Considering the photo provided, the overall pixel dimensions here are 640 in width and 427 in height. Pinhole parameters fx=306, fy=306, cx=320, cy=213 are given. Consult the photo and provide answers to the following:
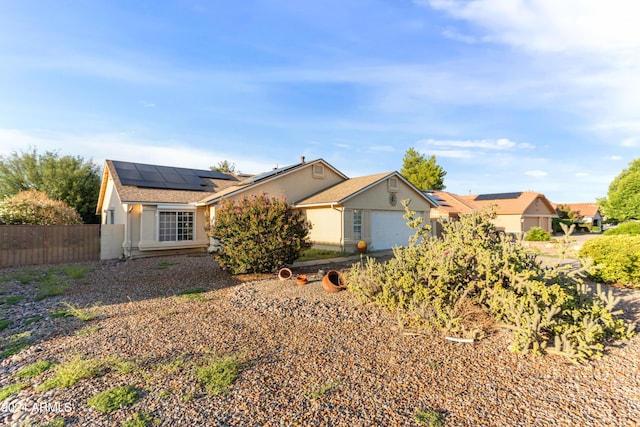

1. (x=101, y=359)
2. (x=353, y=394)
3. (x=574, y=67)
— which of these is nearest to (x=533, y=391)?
(x=353, y=394)

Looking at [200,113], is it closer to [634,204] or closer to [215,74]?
[215,74]

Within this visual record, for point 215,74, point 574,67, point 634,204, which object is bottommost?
point 634,204

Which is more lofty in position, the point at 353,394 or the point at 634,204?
the point at 634,204

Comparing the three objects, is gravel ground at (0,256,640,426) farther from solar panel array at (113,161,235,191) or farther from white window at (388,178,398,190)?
white window at (388,178,398,190)

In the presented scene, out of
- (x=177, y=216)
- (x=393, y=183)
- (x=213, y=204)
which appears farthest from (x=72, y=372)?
(x=393, y=183)

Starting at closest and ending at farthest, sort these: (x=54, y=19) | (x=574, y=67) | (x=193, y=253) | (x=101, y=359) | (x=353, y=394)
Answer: (x=353, y=394), (x=101, y=359), (x=54, y=19), (x=574, y=67), (x=193, y=253)

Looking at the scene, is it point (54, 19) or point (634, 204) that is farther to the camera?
point (634, 204)

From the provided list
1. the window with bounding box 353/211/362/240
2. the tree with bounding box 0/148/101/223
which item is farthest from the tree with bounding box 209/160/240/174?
the window with bounding box 353/211/362/240

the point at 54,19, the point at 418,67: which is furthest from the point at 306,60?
the point at 54,19

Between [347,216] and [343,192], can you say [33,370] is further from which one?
[343,192]

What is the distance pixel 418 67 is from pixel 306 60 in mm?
4295

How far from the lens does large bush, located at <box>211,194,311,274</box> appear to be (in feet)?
30.9

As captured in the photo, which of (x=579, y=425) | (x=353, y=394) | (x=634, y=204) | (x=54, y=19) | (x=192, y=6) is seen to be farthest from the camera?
(x=634, y=204)

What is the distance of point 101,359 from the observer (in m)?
4.15
